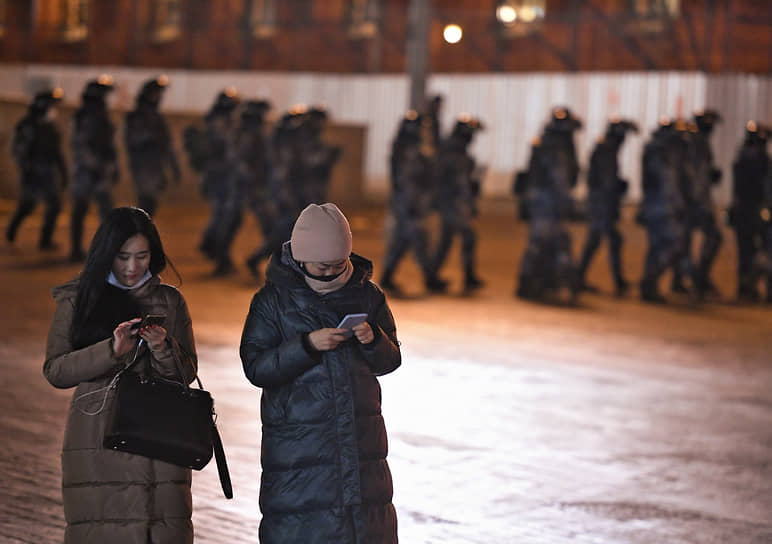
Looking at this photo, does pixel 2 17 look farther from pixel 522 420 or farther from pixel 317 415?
pixel 317 415

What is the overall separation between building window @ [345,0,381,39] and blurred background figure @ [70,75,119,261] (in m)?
16.7

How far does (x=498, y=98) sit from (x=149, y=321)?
24.0 meters

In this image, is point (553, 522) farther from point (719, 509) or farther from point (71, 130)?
point (71, 130)

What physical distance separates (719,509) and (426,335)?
6.06 meters

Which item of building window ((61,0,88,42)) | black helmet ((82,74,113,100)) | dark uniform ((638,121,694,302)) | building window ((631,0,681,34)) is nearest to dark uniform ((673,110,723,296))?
dark uniform ((638,121,694,302))

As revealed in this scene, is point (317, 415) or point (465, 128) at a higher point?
point (465, 128)

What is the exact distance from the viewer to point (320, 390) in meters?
4.41

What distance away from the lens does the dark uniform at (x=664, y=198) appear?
15.6m

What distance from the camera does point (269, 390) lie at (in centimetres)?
446

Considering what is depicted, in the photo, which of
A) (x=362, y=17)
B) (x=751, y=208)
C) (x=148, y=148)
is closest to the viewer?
(x=751, y=208)

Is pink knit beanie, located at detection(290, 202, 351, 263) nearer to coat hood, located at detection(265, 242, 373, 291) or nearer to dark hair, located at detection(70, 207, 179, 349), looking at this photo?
coat hood, located at detection(265, 242, 373, 291)

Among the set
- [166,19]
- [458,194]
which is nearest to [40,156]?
[458,194]

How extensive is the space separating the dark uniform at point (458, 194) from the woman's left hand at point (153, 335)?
38.6ft

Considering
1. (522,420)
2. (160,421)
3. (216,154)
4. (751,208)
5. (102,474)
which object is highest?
(216,154)
